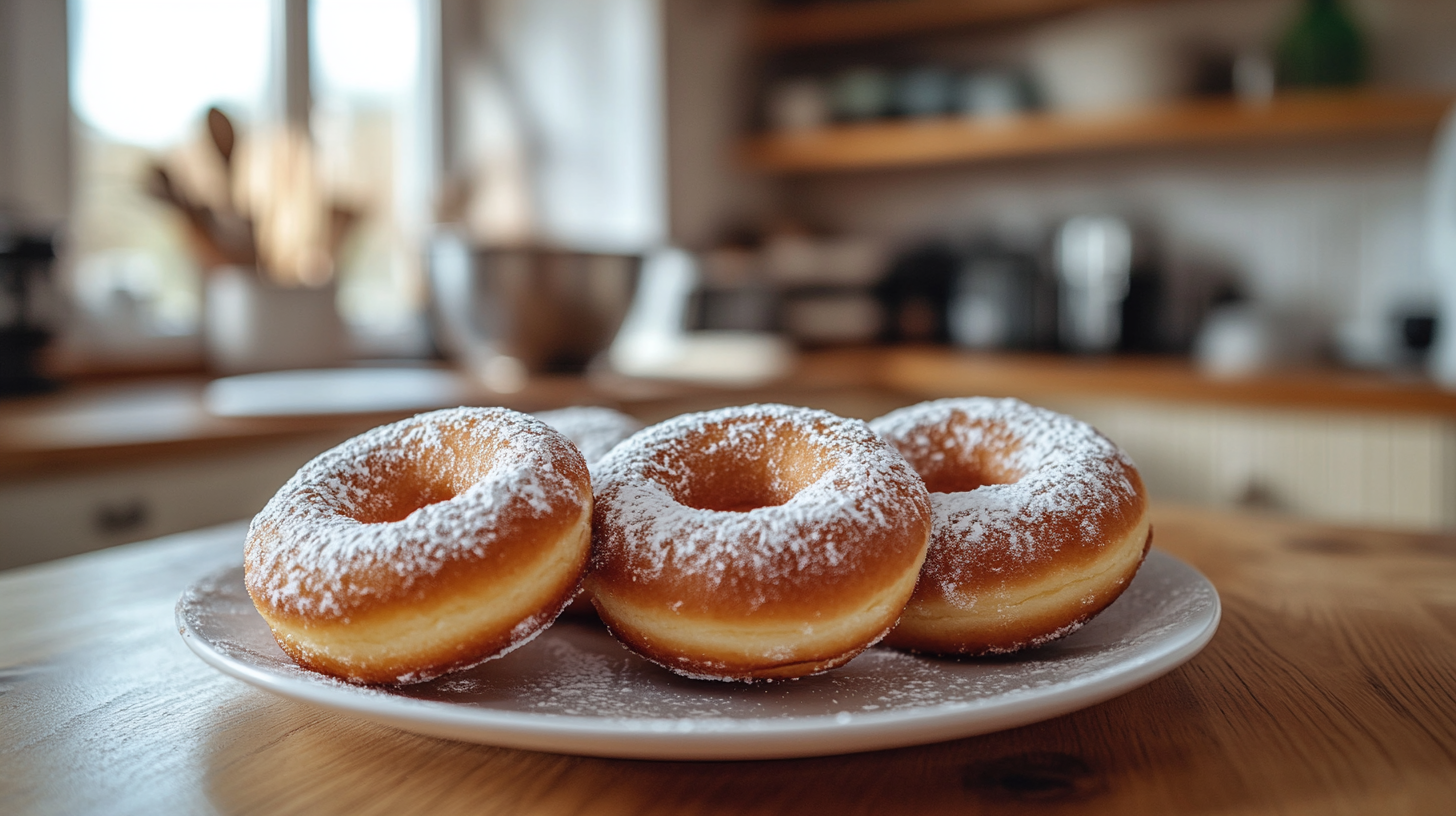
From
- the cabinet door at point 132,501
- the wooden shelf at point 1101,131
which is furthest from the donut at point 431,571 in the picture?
the wooden shelf at point 1101,131

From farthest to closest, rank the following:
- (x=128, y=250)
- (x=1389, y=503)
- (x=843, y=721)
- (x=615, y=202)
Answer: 1. (x=615, y=202)
2. (x=128, y=250)
3. (x=1389, y=503)
4. (x=843, y=721)

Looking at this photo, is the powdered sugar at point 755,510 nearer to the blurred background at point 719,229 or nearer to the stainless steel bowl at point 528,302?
the blurred background at point 719,229

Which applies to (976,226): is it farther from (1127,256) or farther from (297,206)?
(297,206)

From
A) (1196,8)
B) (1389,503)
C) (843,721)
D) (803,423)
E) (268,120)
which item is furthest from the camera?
(1196,8)

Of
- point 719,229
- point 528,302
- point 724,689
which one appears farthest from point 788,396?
point 724,689

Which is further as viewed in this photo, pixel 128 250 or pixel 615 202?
pixel 615 202

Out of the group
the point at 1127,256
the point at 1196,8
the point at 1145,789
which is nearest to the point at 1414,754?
the point at 1145,789
